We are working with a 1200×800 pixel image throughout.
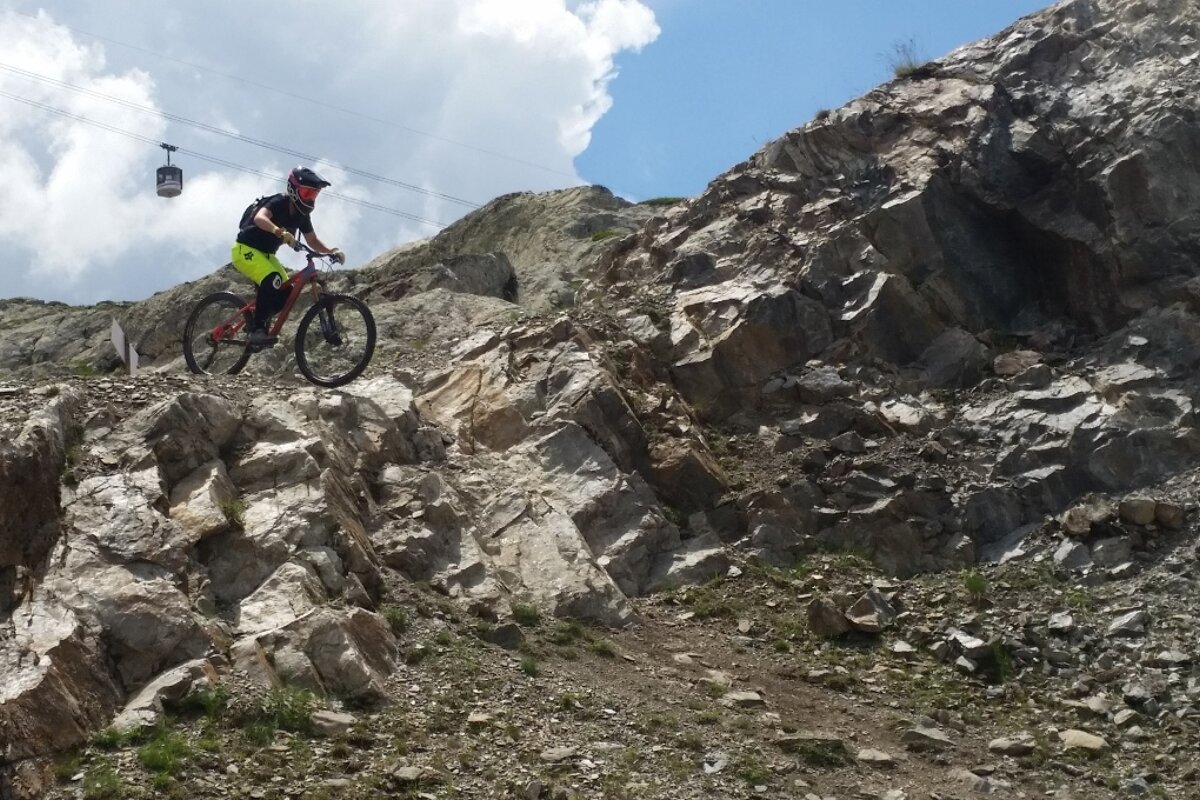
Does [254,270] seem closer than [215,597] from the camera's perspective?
No

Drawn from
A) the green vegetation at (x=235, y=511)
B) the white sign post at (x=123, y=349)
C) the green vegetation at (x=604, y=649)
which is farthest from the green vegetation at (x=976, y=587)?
the white sign post at (x=123, y=349)

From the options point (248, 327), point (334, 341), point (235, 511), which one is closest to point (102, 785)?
point (235, 511)

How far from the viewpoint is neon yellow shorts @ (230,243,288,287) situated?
15930 millimetres

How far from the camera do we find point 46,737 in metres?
9.97

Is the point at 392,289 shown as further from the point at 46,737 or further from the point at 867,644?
the point at 46,737

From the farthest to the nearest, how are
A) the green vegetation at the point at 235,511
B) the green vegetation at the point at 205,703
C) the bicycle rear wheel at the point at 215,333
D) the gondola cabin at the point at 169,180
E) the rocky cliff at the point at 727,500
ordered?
the gondola cabin at the point at 169,180 < the bicycle rear wheel at the point at 215,333 < the green vegetation at the point at 235,511 < the rocky cliff at the point at 727,500 < the green vegetation at the point at 205,703

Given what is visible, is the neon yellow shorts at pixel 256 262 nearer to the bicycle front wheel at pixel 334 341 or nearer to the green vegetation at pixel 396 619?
the bicycle front wheel at pixel 334 341

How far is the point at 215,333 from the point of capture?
1634cm

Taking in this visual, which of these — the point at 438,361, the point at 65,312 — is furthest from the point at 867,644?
the point at 65,312

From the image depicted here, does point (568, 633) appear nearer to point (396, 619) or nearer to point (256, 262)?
point (396, 619)

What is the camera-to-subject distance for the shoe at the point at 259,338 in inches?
633

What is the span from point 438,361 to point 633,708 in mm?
8852

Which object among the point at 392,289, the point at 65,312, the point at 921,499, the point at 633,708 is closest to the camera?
the point at 633,708

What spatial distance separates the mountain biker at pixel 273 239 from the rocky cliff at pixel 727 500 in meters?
A: 1.06
